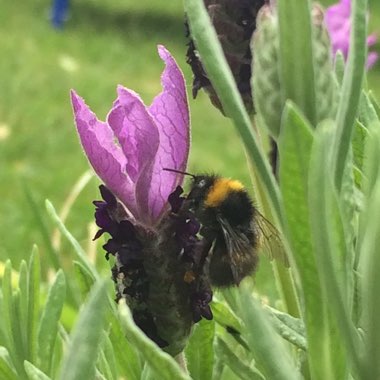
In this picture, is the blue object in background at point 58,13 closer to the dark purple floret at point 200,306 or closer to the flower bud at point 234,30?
the flower bud at point 234,30

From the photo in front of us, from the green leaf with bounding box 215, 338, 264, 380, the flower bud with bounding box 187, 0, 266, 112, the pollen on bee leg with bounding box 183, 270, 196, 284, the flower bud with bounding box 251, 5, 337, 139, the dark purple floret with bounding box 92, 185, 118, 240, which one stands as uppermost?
the flower bud with bounding box 187, 0, 266, 112

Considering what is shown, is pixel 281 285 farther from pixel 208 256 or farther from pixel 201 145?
pixel 201 145

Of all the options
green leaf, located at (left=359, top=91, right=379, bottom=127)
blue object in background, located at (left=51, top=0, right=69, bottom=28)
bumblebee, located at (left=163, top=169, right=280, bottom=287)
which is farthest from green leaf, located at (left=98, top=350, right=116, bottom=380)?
blue object in background, located at (left=51, top=0, right=69, bottom=28)

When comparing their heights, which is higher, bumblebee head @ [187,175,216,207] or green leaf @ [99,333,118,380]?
bumblebee head @ [187,175,216,207]

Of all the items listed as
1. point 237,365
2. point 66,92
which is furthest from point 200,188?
point 66,92

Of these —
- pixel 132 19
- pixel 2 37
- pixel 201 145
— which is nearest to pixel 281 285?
pixel 201 145

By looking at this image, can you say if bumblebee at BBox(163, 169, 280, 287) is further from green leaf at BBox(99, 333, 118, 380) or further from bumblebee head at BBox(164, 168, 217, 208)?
green leaf at BBox(99, 333, 118, 380)

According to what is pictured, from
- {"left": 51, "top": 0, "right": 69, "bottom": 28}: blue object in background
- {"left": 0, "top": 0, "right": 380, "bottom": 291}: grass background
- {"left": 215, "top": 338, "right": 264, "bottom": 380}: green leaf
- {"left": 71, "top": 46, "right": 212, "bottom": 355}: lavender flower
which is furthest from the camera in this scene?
{"left": 51, "top": 0, "right": 69, "bottom": 28}: blue object in background

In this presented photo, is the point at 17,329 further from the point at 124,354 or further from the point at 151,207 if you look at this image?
the point at 151,207
